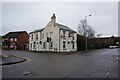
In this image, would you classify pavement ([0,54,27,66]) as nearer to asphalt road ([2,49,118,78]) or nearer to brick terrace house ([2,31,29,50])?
asphalt road ([2,49,118,78])

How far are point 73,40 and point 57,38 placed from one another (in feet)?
20.7

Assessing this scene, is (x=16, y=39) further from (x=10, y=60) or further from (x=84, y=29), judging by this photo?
(x=10, y=60)

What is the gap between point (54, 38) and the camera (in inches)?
1983

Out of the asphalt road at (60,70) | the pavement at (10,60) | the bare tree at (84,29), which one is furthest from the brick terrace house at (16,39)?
the asphalt road at (60,70)

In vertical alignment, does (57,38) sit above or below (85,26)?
below

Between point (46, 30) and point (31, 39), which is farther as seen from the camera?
point (31, 39)

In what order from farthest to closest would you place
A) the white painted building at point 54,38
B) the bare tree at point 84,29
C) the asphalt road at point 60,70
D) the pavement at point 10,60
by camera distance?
the bare tree at point 84,29 → the white painted building at point 54,38 → the pavement at point 10,60 → the asphalt road at point 60,70

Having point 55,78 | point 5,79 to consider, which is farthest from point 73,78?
point 5,79

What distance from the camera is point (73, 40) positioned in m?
54.5

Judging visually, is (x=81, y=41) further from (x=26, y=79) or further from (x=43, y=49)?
(x=26, y=79)

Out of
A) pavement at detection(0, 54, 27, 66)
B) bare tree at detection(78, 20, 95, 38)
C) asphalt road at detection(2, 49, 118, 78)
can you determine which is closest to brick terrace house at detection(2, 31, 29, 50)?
bare tree at detection(78, 20, 95, 38)

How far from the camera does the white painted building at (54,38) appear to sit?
49.6 m

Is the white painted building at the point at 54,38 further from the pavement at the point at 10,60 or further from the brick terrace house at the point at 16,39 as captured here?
the pavement at the point at 10,60

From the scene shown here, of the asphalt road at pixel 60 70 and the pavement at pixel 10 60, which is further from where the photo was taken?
the pavement at pixel 10 60
